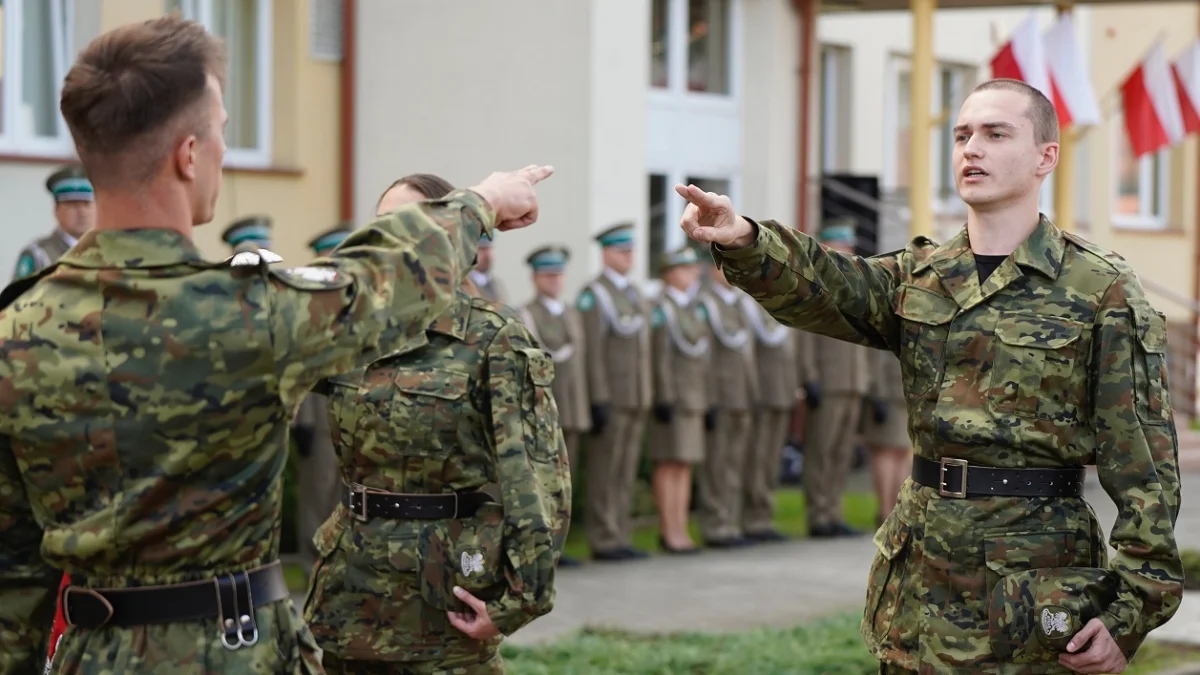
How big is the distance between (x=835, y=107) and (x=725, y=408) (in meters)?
7.62

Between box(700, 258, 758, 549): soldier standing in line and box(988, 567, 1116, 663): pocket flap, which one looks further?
box(700, 258, 758, 549): soldier standing in line

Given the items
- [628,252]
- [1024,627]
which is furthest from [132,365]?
[628,252]

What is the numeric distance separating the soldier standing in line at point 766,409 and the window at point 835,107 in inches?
263

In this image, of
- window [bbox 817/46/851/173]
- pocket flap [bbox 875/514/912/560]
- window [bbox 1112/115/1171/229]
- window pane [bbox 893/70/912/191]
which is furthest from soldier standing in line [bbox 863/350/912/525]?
window [bbox 1112/115/1171/229]

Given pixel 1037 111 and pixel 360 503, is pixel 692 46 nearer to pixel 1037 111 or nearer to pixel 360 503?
pixel 1037 111

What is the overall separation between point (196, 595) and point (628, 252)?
8727 mm

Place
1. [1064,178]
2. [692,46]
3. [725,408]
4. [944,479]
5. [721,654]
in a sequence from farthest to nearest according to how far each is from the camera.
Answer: [692,46]
[1064,178]
[725,408]
[721,654]
[944,479]

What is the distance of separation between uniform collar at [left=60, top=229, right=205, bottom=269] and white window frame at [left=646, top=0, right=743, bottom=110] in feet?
42.6

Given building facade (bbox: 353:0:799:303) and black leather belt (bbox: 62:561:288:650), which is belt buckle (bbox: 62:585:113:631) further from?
building facade (bbox: 353:0:799:303)

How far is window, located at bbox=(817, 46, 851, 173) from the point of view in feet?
61.8

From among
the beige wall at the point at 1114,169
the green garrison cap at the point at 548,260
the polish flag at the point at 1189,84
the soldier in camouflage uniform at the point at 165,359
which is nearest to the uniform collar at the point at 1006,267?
the soldier in camouflage uniform at the point at 165,359

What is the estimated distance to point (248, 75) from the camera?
526 inches

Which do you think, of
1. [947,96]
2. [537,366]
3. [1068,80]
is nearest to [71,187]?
[537,366]

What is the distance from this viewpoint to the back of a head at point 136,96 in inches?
113
